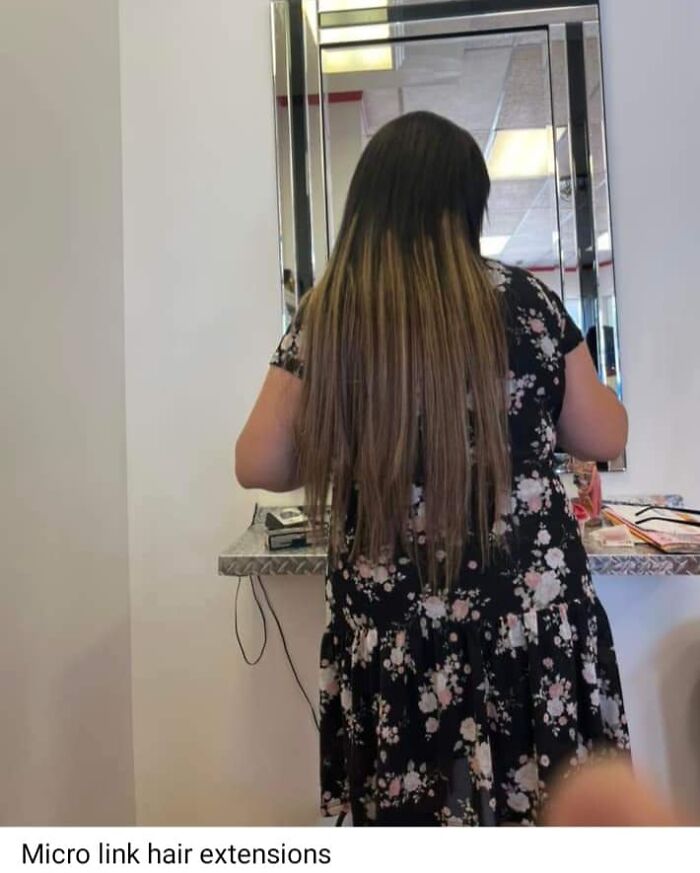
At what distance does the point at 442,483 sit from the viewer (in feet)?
2.27

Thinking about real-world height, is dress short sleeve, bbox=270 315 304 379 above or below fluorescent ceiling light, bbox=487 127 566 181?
below

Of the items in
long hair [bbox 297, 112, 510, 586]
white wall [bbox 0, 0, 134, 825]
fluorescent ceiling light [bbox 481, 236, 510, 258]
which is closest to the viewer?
long hair [bbox 297, 112, 510, 586]

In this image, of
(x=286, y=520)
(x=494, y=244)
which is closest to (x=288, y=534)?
(x=286, y=520)

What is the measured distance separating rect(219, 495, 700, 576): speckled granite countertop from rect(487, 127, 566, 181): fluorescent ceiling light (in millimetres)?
781

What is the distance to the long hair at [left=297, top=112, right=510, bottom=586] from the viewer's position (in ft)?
2.20

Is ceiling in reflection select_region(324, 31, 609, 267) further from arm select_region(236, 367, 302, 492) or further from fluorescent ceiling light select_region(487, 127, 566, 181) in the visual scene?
arm select_region(236, 367, 302, 492)

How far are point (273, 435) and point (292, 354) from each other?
0.10 metres

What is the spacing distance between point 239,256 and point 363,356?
0.77 m

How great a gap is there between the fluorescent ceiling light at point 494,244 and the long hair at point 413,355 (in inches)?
21.7

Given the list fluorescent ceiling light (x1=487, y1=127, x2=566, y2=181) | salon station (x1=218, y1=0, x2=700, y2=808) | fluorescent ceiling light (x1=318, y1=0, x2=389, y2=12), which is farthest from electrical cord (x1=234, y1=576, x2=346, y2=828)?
fluorescent ceiling light (x1=318, y1=0, x2=389, y2=12)

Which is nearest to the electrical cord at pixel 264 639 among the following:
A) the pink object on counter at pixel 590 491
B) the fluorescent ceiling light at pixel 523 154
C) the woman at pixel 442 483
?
the woman at pixel 442 483

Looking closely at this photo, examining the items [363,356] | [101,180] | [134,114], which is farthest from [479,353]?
[134,114]

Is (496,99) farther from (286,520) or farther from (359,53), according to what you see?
(286,520)
